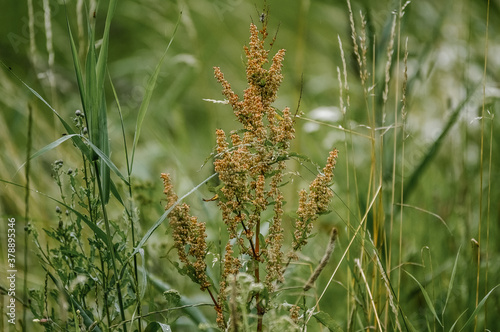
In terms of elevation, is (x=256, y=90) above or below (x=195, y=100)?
below

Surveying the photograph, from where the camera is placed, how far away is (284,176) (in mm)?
3330

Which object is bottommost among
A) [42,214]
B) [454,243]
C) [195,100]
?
[454,243]

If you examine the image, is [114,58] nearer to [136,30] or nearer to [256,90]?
[136,30]

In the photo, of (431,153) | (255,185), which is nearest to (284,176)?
(431,153)

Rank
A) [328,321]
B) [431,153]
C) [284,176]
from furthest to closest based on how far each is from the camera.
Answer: [284,176], [431,153], [328,321]

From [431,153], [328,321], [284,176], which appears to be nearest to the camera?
[328,321]

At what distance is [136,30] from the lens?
15.8 feet

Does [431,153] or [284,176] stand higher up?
[284,176]

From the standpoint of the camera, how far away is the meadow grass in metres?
1.39

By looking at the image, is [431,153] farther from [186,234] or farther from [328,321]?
[186,234]

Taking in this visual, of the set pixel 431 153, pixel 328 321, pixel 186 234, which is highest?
pixel 431 153

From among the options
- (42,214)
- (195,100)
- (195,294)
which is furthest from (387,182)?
(195,100)

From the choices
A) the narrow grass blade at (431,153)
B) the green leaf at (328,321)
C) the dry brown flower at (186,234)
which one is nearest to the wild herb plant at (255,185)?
the dry brown flower at (186,234)

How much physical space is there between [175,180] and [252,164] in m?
1.32
